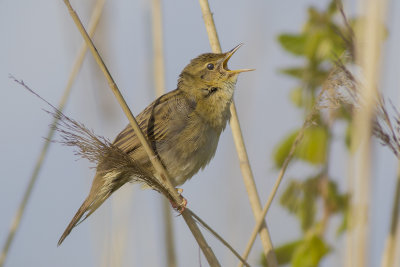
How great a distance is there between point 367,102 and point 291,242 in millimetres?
850

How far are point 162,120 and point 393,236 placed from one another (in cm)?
136

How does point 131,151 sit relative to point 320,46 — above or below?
below

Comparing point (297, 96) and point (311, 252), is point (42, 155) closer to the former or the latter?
point (297, 96)

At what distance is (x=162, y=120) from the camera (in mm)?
2859

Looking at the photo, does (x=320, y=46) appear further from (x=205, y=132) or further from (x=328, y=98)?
(x=205, y=132)

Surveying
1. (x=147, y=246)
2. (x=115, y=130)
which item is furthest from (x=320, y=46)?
(x=147, y=246)

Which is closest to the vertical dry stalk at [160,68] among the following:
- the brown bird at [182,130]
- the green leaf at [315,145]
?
the brown bird at [182,130]

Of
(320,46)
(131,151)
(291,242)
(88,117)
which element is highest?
(88,117)

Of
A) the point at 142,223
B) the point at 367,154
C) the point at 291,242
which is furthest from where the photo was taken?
the point at 142,223

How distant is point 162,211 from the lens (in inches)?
119

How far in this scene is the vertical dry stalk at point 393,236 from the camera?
6.97 ft

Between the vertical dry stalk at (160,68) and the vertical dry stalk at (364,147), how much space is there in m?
1.02

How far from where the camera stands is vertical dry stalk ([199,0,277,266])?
2.34 m

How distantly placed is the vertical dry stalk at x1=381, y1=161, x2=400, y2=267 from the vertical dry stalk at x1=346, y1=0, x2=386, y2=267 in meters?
0.10
